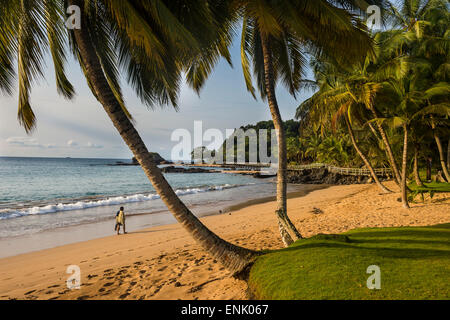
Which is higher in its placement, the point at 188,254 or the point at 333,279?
the point at 333,279

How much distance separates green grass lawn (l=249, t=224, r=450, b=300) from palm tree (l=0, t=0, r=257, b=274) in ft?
2.36

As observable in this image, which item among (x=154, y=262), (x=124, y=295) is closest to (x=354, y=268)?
(x=124, y=295)

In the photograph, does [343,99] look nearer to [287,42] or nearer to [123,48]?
[287,42]

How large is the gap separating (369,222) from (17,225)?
1588 cm

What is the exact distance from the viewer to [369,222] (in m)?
8.35

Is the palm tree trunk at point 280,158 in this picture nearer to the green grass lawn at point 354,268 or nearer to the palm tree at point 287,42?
the palm tree at point 287,42

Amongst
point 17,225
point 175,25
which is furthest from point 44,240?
point 175,25

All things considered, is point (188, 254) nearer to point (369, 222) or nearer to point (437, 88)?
point (369, 222)

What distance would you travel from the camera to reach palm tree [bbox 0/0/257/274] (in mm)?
3346

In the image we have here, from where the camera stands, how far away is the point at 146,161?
3758 millimetres

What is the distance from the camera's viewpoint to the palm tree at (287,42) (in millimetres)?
4188

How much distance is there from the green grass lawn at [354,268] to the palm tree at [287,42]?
1.13 m

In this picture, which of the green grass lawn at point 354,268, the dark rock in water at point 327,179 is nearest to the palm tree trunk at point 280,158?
the green grass lawn at point 354,268

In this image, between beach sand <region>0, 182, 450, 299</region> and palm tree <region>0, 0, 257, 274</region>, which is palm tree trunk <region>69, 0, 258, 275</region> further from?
beach sand <region>0, 182, 450, 299</region>
